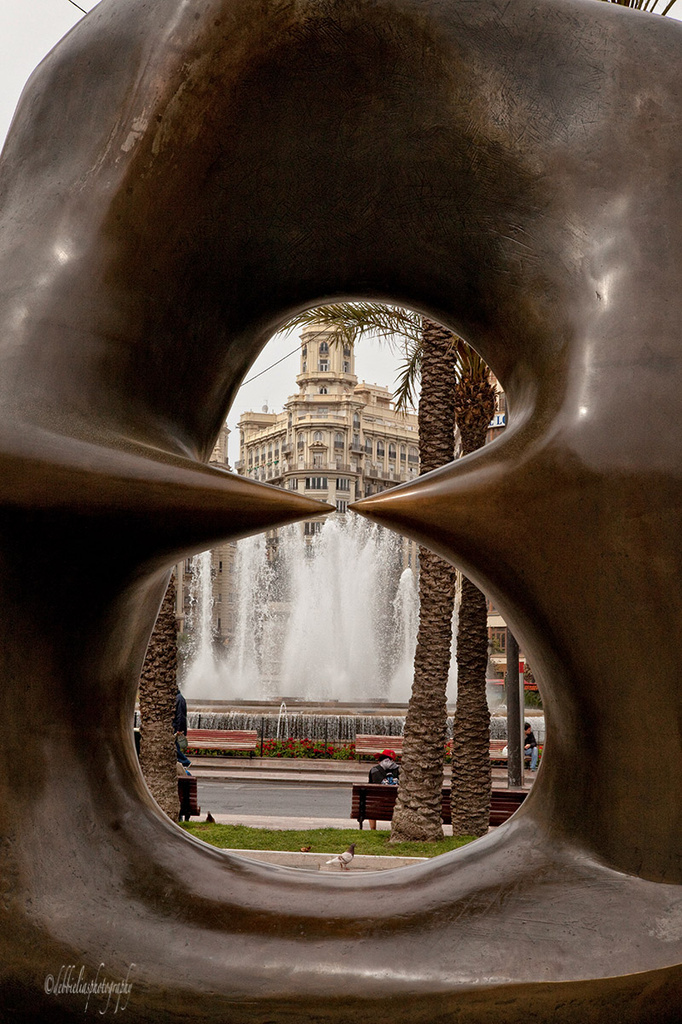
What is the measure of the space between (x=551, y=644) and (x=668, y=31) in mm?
1076

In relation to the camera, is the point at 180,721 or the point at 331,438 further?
the point at 331,438

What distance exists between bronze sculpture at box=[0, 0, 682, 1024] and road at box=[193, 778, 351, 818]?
1183cm

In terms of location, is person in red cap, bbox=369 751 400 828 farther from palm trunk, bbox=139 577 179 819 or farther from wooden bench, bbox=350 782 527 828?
palm trunk, bbox=139 577 179 819

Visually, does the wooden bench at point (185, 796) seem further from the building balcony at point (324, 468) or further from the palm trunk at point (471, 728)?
the building balcony at point (324, 468)

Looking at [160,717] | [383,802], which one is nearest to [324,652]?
[383,802]

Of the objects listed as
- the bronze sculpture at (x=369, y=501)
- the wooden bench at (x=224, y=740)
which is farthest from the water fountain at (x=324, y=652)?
the bronze sculpture at (x=369, y=501)

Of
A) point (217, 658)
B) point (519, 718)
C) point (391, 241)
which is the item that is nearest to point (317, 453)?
point (217, 658)

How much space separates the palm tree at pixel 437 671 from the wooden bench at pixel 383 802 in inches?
17.0

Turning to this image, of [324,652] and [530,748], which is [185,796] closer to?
[530,748]

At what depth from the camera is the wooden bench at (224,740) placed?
63.6 ft

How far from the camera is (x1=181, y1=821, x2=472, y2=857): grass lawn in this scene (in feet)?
30.6

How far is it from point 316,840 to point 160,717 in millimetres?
2146

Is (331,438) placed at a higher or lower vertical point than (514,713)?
higher

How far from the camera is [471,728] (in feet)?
→ 33.7
